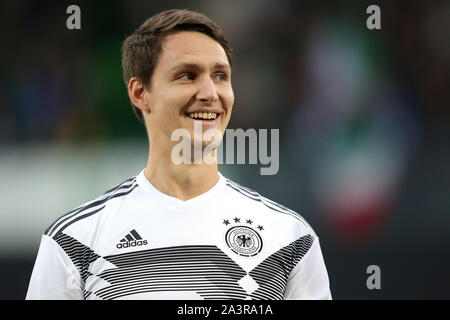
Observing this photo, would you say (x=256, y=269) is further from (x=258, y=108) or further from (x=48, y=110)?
(x=48, y=110)

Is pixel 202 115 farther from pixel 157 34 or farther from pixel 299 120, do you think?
pixel 299 120

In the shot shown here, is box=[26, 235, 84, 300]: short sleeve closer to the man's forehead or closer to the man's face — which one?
the man's face

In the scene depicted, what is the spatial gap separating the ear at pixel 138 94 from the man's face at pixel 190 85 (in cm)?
9

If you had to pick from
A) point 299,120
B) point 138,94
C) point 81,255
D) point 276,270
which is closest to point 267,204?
point 276,270

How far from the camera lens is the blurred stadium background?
6.55 meters

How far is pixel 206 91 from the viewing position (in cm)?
312

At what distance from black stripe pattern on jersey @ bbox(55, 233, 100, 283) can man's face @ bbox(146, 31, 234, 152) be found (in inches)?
26.6

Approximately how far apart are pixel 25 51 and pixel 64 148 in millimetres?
1291

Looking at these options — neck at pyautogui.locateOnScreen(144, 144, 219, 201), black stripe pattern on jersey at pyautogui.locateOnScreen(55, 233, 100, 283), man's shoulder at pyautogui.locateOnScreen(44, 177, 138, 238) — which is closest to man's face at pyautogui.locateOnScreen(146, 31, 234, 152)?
neck at pyautogui.locateOnScreen(144, 144, 219, 201)

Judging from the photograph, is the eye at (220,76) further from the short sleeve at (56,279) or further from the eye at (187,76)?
the short sleeve at (56,279)

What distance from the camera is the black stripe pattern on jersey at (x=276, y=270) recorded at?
3.12 meters

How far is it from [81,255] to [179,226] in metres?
0.51

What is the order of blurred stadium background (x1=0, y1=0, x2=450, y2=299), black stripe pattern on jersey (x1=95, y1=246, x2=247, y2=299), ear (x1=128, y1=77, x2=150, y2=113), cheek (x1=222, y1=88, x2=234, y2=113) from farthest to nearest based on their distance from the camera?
blurred stadium background (x1=0, y1=0, x2=450, y2=299) → ear (x1=128, y1=77, x2=150, y2=113) → cheek (x1=222, y1=88, x2=234, y2=113) → black stripe pattern on jersey (x1=95, y1=246, x2=247, y2=299)

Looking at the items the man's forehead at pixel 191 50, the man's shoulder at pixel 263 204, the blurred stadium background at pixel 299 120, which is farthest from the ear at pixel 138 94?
the blurred stadium background at pixel 299 120
